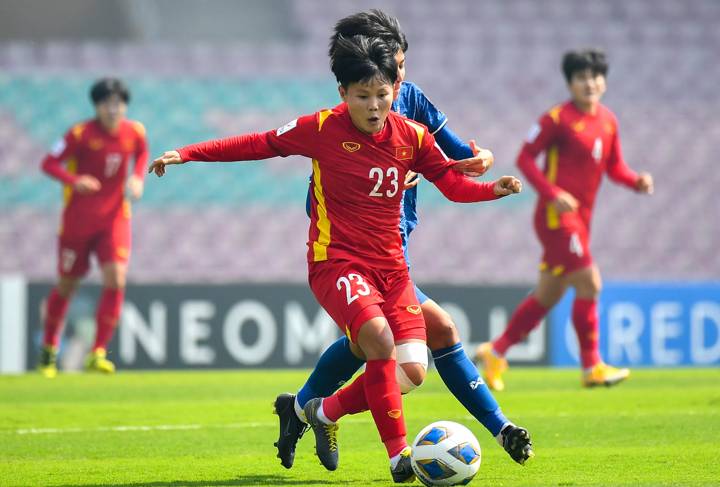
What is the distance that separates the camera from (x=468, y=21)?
16.9 metres

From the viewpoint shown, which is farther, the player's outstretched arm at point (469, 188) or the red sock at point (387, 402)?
the player's outstretched arm at point (469, 188)

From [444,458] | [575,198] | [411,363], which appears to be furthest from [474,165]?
[575,198]

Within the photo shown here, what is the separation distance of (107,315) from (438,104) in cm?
646

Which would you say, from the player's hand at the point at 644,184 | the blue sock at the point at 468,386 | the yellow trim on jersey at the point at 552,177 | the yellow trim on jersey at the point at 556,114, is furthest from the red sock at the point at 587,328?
the blue sock at the point at 468,386

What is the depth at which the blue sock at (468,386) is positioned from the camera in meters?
4.85

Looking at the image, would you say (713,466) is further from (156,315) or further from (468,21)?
(468,21)

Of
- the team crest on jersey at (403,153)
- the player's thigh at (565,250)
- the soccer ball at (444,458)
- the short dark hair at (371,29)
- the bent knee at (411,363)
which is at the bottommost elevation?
the soccer ball at (444,458)

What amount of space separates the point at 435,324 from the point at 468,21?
40.9 ft

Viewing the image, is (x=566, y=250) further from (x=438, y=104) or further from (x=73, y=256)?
(x=438, y=104)

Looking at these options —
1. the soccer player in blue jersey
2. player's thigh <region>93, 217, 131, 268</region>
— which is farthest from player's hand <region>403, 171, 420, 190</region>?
player's thigh <region>93, 217, 131, 268</region>

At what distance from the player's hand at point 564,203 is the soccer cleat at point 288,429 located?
3.41m

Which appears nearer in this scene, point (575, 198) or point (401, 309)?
point (401, 309)

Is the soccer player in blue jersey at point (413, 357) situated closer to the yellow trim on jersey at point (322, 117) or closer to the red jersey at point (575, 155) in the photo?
the yellow trim on jersey at point (322, 117)

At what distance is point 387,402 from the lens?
450cm
